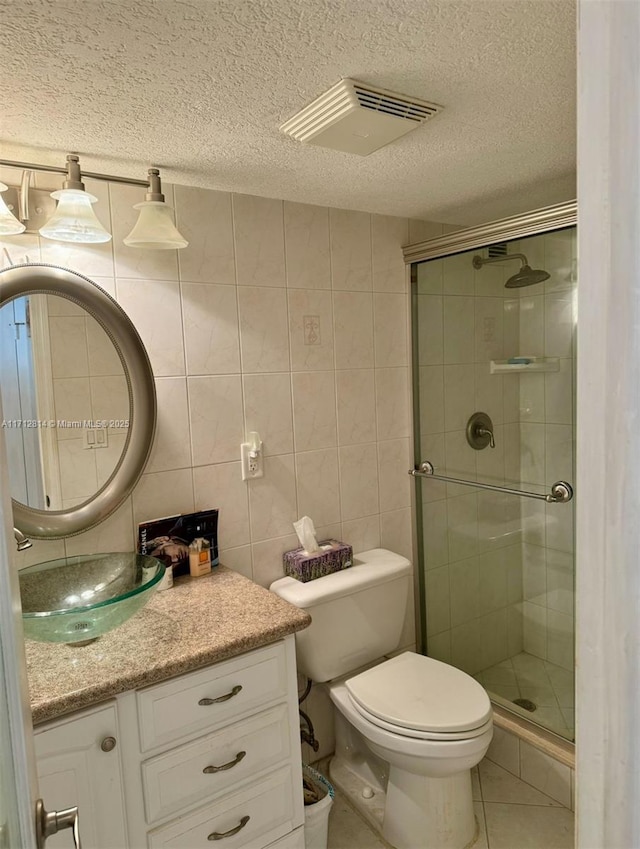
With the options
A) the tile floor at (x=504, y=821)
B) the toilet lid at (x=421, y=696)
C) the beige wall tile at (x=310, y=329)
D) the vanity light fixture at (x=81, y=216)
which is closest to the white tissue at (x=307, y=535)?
the toilet lid at (x=421, y=696)

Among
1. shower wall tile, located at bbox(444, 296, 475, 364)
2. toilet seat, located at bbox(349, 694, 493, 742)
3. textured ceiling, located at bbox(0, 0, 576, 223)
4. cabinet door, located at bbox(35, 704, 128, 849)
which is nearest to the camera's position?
textured ceiling, located at bbox(0, 0, 576, 223)

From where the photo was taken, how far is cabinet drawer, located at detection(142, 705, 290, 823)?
131 centimetres

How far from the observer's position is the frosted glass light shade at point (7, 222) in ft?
4.55

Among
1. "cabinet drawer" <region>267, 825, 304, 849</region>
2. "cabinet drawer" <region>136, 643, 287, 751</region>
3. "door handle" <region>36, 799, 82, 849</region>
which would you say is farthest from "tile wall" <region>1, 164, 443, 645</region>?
"door handle" <region>36, 799, 82, 849</region>

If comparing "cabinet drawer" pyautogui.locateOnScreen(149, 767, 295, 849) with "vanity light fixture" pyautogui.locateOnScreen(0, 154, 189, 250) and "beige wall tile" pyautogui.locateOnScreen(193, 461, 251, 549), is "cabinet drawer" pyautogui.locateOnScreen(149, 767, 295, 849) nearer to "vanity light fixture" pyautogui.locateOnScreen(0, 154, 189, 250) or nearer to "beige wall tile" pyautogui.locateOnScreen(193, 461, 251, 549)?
"beige wall tile" pyautogui.locateOnScreen(193, 461, 251, 549)

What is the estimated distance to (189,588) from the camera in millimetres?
1680

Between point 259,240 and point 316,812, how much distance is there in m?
1.79

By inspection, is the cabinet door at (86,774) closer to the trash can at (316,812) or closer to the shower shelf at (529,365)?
the trash can at (316,812)

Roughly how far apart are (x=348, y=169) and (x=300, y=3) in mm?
793

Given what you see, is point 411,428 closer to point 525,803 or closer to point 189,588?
point 189,588

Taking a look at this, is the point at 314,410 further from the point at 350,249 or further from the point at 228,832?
the point at 228,832

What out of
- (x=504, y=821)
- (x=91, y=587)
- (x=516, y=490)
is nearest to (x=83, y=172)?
(x=91, y=587)

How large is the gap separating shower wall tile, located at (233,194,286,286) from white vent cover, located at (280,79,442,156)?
52 centimetres

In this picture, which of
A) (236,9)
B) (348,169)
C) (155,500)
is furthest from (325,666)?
(236,9)
